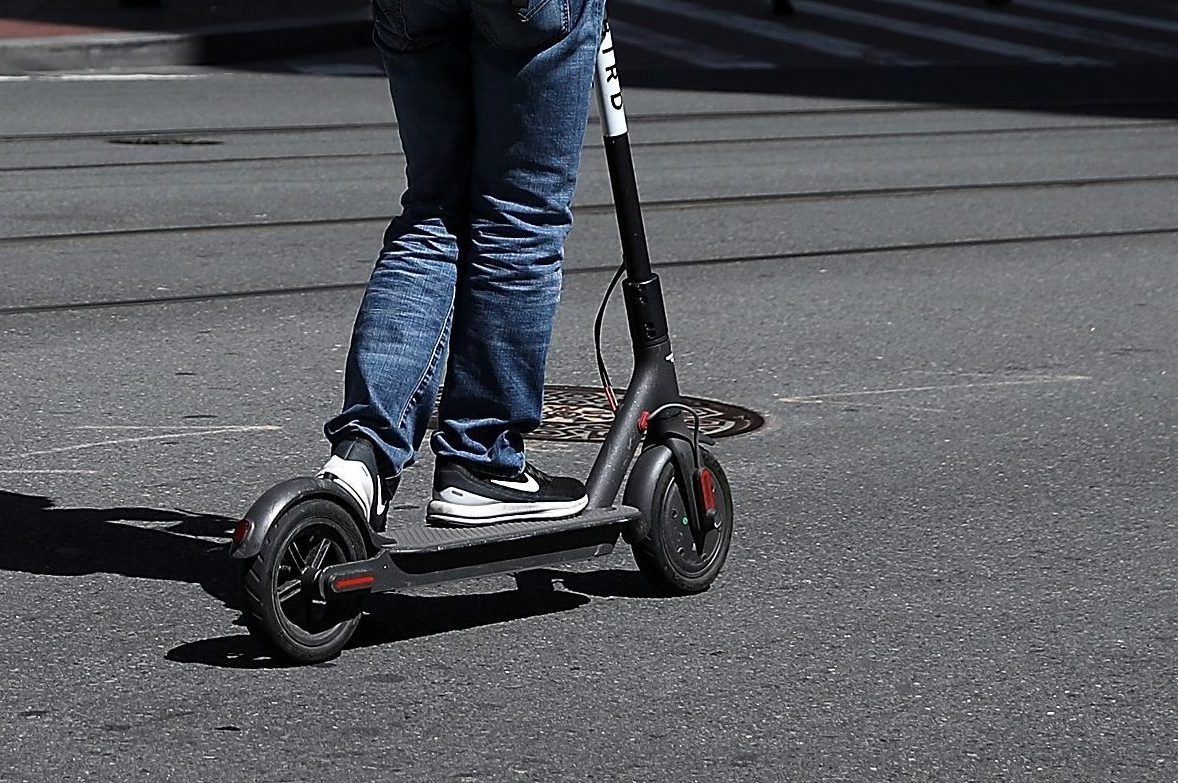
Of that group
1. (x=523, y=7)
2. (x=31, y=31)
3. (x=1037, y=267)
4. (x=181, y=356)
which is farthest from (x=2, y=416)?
(x=31, y=31)

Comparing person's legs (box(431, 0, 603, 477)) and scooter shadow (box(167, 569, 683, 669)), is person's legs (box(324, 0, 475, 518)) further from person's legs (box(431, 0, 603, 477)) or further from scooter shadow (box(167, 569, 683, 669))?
scooter shadow (box(167, 569, 683, 669))

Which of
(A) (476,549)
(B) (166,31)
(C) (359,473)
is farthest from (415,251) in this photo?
(B) (166,31)

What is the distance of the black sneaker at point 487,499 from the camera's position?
13.2 feet

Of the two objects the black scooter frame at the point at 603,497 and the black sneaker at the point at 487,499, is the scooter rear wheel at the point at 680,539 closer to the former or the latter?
the black scooter frame at the point at 603,497

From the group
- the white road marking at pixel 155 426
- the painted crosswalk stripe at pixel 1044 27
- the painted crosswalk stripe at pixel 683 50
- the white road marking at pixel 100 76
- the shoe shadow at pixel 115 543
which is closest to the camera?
the shoe shadow at pixel 115 543

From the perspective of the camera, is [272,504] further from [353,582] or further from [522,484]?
[522,484]

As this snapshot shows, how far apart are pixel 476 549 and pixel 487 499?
145 millimetres

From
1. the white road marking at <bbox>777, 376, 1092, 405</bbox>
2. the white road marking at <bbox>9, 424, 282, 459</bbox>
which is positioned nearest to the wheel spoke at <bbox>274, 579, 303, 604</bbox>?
the white road marking at <bbox>9, 424, 282, 459</bbox>

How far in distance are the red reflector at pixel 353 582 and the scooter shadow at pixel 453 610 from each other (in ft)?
0.55

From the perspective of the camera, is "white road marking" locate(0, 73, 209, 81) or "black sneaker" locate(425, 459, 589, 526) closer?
"black sneaker" locate(425, 459, 589, 526)

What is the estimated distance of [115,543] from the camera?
4.59 m

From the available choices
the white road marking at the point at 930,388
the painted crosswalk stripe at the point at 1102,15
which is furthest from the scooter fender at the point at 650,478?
the painted crosswalk stripe at the point at 1102,15

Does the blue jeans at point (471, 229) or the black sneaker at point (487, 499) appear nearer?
the blue jeans at point (471, 229)

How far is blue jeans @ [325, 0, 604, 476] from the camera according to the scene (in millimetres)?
3877
